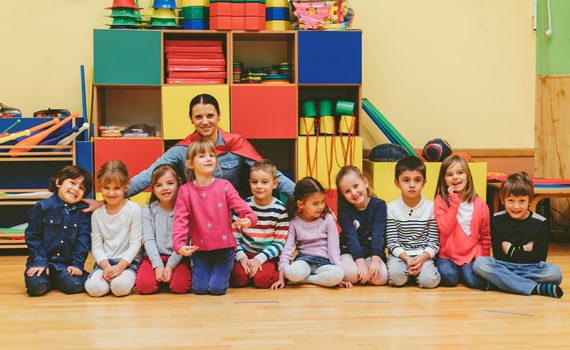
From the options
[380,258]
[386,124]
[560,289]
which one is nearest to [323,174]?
[386,124]

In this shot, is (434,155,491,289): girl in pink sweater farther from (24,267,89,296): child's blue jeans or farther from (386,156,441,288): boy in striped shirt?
(24,267,89,296): child's blue jeans

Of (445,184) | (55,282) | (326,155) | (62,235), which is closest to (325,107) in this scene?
(326,155)

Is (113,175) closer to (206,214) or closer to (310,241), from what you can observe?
(206,214)

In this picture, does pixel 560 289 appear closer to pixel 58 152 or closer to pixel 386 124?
pixel 386 124

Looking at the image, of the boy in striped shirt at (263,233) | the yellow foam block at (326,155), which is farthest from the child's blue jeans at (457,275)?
the yellow foam block at (326,155)

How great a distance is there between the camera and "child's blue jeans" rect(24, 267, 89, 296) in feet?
10.8

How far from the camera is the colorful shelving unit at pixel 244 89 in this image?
4.50m

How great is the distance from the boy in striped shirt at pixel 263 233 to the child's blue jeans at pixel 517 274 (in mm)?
982

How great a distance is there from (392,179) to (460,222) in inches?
40.3

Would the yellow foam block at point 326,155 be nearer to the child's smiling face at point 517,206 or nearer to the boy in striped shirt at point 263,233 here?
the boy in striped shirt at point 263,233

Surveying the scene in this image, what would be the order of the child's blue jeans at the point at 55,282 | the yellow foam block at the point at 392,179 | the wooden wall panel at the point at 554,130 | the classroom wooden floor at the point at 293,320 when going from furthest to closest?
the wooden wall panel at the point at 554,130 → the yellow foam block at the point at 392,179 → the child's blue jeans at the point at 55,282 → the classroom wooden floor at the point at 293,320

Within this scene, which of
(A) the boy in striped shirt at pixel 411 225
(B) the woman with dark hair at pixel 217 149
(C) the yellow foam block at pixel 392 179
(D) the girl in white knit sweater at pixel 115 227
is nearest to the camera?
(D) the girl in white knit sweater at pixel 115 227

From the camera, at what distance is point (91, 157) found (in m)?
4.44

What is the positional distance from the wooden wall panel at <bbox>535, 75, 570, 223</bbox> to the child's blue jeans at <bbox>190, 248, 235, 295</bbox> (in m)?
2.64
